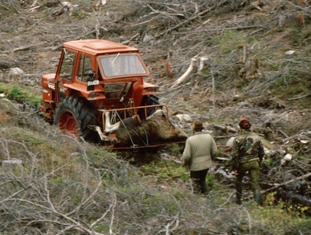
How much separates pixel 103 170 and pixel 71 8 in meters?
14.4

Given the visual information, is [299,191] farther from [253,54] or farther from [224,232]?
[253,54]

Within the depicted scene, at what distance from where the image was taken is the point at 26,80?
1894 cm

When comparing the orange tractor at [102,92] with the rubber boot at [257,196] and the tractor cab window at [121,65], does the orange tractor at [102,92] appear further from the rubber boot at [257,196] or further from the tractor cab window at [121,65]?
the rubber boot at [257,196]

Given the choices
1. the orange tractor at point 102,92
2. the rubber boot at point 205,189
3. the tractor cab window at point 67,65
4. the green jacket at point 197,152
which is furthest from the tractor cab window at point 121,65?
the rubber boot at point 205,189

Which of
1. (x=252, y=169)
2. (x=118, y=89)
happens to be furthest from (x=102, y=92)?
(x=252, y=169)

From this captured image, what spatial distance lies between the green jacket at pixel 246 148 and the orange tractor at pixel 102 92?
1.81 meters

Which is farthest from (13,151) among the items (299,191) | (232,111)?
(232,111)

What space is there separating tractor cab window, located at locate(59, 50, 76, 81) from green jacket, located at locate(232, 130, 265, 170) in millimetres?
3902

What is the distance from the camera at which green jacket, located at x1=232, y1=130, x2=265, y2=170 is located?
1115 cm

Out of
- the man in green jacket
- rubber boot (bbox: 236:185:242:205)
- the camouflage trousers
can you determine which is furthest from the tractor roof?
rubber boot (bbox: 236:185:242:205)

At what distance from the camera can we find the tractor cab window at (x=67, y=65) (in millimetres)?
13555

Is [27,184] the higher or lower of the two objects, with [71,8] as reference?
higher

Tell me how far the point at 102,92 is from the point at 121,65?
652 mm

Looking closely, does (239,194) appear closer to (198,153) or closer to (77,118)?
(198,153)
